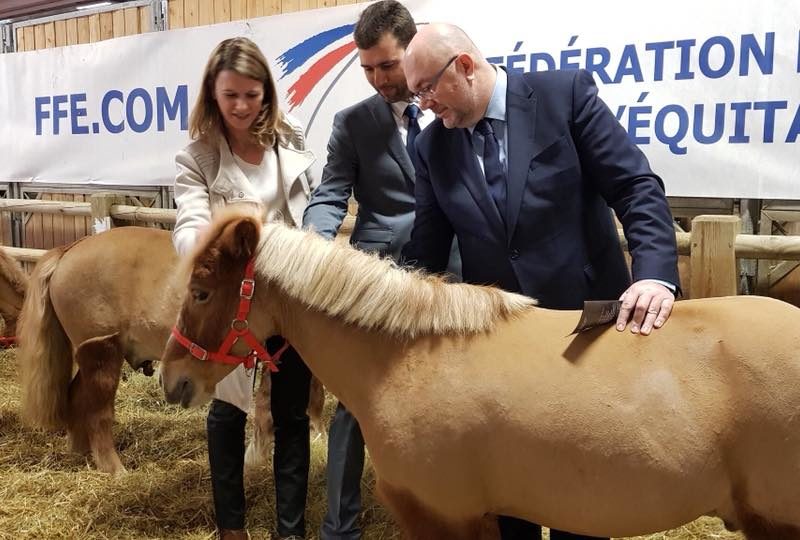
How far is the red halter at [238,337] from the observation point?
1.70m

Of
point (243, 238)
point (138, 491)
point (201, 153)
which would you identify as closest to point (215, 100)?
point (201, 153)

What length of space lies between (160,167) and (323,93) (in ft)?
5.14

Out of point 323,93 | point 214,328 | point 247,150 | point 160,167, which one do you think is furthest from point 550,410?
point 160,167

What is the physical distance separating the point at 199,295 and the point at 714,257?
6.95 ft

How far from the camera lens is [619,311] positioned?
1.53 meters

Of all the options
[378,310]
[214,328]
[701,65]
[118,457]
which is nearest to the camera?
[378,310]

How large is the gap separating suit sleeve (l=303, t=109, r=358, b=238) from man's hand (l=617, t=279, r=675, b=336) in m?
1.05

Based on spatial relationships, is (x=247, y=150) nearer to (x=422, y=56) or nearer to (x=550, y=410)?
(x=422, y=56)

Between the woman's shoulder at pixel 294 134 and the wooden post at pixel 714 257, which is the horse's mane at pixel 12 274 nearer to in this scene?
the woman's shoulder at pixel 294 134

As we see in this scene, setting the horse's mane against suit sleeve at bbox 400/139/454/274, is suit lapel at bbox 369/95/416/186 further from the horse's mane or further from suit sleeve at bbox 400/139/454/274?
the horse's mane

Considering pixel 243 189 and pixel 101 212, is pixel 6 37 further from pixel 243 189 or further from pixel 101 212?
pixel 243 189

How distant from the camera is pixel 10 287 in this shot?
4609 mm

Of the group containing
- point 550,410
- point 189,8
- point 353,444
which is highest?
point 189,8

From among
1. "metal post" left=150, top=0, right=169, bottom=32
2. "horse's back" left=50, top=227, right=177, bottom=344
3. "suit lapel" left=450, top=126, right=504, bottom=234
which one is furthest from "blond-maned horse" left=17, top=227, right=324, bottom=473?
"metal post" left=150, top=0, right=169, bottom=32
